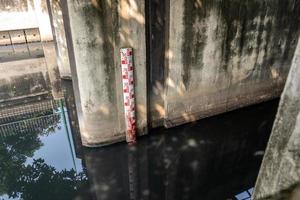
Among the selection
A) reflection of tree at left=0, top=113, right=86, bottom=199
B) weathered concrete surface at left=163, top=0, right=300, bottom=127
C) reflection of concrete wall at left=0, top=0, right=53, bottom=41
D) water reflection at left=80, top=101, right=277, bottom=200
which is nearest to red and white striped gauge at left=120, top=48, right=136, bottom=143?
water reflection at left=80, top=101, right=277, bottom=200

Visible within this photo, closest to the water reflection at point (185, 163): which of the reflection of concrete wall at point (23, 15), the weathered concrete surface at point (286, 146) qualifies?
the weathered concrete surface at point (286, 146)

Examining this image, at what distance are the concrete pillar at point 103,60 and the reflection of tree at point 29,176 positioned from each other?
0.87m

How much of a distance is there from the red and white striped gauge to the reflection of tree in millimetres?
1265

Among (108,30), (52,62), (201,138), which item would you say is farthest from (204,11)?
(52,62)

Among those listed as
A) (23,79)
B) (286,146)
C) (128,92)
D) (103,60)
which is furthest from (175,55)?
(23,79)

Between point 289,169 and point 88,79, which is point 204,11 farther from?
point 289,169

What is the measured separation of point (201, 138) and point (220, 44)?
2132 millimetres

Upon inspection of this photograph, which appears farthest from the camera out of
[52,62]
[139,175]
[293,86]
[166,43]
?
[52,62]

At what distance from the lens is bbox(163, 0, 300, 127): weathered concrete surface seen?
5.75m

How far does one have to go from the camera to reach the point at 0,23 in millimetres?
13570

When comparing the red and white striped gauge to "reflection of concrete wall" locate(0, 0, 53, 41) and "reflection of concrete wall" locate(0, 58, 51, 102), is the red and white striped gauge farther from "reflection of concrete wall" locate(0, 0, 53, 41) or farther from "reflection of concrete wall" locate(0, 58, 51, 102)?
"reflection of concrete wall" locate(0, 0, 53, 41)

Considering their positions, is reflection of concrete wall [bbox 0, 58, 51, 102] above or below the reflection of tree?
above

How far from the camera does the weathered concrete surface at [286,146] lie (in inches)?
51.7

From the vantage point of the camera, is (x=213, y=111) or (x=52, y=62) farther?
(x=52, y=62)
